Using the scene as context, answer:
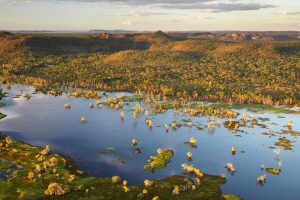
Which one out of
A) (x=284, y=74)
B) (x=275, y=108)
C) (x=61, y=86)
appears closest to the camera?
(x=275, y=108)

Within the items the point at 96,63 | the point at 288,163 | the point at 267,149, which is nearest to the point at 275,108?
the point at 267,149

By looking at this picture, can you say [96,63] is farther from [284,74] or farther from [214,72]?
[284,74]

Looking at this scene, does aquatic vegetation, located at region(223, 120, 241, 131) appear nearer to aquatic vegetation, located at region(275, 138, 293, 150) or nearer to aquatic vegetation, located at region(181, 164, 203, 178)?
aquatic vegetation, located at region(275, 138, 293, 150)

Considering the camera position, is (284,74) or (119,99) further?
(284,74)

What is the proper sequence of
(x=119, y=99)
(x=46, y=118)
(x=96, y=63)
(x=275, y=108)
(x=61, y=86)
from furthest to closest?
(x=96, y=63), (x=61, y=86), (x=119, y=99), (x=275, y=108), (x=46, y=118)

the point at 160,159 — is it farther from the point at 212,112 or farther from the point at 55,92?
the point at 55,92

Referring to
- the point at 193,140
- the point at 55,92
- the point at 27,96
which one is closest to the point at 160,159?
the point at 193,140

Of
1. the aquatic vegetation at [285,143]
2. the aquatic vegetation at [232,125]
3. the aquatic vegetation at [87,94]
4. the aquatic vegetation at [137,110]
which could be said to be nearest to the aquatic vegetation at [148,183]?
the aquatic vegetation at [285,143]
